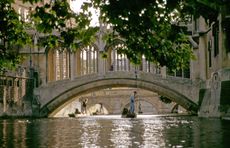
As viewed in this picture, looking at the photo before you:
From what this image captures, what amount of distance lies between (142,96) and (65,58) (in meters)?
14.0

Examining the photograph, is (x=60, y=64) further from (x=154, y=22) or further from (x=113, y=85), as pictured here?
(x=154, y=22)

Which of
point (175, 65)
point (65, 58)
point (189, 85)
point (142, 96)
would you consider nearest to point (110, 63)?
point (65, 58)

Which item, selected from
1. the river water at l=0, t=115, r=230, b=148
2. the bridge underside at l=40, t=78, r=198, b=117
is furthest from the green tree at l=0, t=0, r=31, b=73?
the bridge underside at l=40, t=78, r=198, b=117

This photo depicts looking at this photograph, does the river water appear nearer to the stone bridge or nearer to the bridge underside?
the stone bridge

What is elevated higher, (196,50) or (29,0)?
(196,50)

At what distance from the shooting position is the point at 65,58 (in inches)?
1521

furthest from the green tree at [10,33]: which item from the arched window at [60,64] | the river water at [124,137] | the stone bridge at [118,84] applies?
the arched window at [60,64]

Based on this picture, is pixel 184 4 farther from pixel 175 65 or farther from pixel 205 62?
pixel 205 62

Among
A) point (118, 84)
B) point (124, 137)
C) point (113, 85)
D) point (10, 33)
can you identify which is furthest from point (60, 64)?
point (124, 137)

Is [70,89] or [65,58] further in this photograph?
[65,58]

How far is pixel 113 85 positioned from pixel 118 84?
0.54m

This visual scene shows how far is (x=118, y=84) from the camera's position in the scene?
97.5 feet

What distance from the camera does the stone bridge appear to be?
26750mm

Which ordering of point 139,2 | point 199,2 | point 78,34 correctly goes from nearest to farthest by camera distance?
point 199,2 < point 139,2 < point 78,34
